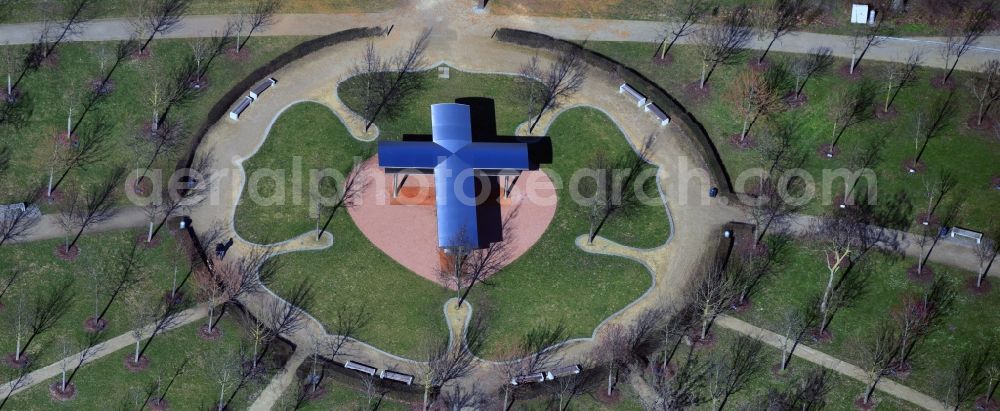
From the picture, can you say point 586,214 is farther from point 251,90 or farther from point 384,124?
point 251,90

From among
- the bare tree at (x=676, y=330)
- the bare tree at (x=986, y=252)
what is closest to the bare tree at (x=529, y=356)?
the bare tree at (x=676, y=330)

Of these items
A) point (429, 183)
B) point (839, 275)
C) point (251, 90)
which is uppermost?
point (251, 90)

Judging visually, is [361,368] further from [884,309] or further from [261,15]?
[884,309]

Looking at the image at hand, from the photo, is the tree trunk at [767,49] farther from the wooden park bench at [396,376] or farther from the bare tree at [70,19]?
the bare tree at [70,19]

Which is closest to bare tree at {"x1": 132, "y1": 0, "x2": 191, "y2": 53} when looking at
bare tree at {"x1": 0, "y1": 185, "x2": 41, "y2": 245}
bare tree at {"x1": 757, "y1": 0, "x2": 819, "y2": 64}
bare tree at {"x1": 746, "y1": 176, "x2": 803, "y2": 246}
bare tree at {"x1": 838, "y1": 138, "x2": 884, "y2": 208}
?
bare tree at {"x1": 0, "y1": 185, "x2": 41, "y2": 245}

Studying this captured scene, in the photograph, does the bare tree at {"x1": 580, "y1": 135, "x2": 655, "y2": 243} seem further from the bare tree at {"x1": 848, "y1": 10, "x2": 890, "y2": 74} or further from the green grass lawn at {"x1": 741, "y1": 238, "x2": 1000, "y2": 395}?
the bare tree at {"x1": 848, "y1": 10, "x2": 890, "y2": 74}

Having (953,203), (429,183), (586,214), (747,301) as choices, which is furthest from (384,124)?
(953,203)
